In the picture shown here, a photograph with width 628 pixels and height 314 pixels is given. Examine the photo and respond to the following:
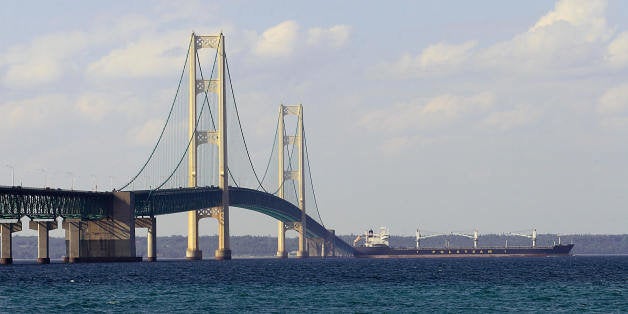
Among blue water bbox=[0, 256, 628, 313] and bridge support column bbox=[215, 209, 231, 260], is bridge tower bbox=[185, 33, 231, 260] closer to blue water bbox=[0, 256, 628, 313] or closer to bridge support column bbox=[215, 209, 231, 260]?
bridge support column bbox=[215, 209, 231, 260]

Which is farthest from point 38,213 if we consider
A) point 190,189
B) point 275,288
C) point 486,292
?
point 486,292

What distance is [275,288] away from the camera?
282 feet

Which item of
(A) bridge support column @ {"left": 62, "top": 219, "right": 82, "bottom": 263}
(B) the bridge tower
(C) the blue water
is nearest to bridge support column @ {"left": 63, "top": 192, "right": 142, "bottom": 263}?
(A) bridge support column @ {"left": 62, "top": 219, "right": 82, "bottom": 263}

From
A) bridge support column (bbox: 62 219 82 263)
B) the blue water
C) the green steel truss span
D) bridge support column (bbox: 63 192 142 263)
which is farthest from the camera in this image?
bridge support column (bbox: 62 219 82 263)

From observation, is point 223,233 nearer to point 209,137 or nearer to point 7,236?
point 209,137

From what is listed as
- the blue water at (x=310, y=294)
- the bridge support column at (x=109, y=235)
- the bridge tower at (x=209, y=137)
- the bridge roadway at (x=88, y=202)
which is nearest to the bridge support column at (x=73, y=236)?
the bridge support column at (x=109, y=235)

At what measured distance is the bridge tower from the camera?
550 ft

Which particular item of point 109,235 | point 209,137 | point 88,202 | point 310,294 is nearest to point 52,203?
point 88,202

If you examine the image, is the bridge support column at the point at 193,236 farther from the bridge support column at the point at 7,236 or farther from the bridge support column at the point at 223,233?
the bridge support column at the point at 7,236

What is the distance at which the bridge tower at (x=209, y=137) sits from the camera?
168m

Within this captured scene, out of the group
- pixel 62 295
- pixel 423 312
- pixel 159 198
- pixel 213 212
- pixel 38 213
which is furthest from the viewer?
pixel 213 212

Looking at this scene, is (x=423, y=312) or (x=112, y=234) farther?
(x=112, y=234)

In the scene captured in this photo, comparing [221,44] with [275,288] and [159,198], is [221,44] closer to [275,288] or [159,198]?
[159,198]

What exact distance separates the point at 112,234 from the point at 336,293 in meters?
72.6
